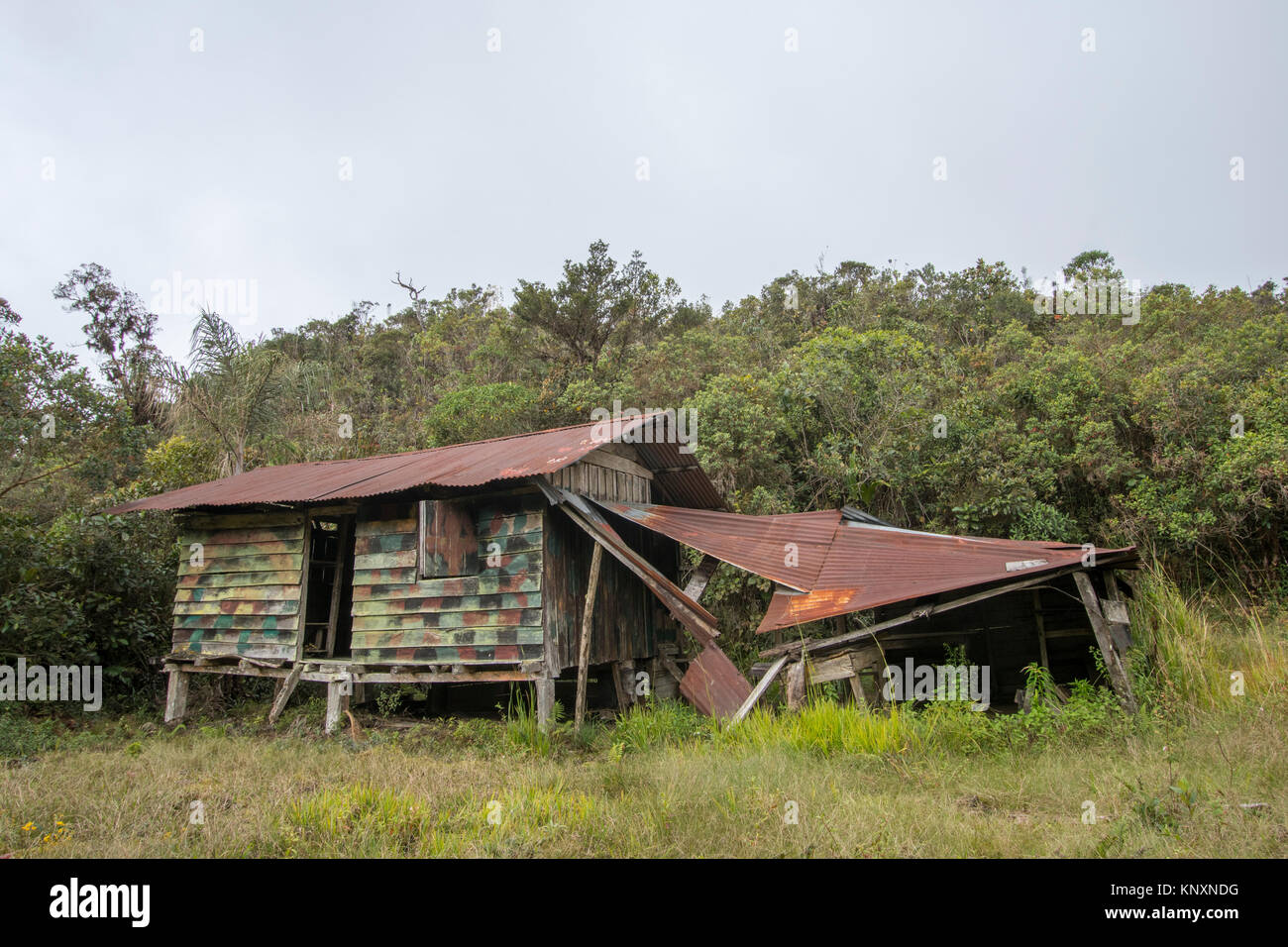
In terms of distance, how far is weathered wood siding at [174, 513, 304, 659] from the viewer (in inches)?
453

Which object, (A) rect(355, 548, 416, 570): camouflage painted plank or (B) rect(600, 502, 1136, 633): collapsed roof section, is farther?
(A) rect(355, 548, 416, 570): camouflage painted plank

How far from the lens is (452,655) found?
10.3m

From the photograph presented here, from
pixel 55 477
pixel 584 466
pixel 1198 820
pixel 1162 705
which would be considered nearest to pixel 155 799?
pixel 584 466

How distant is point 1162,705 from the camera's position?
815cm

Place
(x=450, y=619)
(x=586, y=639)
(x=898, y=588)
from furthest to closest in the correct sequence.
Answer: (x=450, y=619)
(x=586, y=639)
(x=898, y=588)

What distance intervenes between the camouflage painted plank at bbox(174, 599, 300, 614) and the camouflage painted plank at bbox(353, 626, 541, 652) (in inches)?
51.4

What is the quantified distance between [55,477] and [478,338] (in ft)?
44.6

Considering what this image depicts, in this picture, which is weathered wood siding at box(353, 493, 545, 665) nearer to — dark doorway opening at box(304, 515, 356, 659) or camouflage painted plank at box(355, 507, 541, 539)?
camouflage painted plank at box(355, 507, 541, 539)

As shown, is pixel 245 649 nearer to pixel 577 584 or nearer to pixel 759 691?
pixel 577 584

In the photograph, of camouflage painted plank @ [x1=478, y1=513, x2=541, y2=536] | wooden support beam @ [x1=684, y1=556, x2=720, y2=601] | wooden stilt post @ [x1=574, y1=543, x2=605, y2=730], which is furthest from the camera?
wooden support beam @ [x1=684, y1=556, x2=720, y2=601]

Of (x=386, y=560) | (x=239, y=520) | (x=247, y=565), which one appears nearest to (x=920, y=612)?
(x=386, y=560)

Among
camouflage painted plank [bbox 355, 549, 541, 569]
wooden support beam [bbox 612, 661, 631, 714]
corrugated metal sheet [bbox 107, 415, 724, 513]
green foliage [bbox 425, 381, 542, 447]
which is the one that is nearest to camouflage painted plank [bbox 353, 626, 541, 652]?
camouflage painted plank [bbox 355, 549, 541, 569]

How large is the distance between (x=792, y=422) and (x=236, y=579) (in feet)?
33.7
